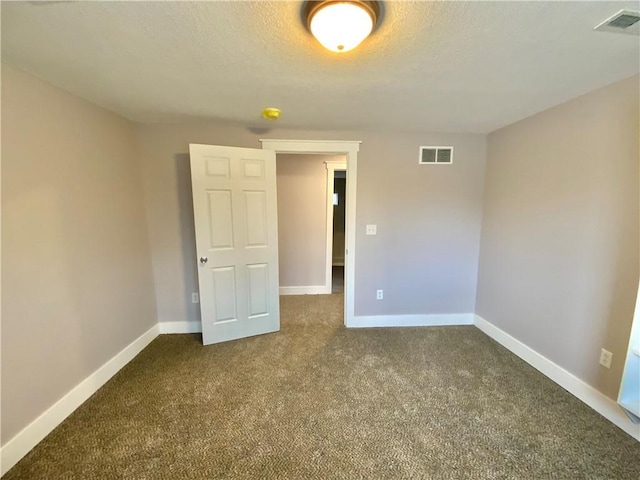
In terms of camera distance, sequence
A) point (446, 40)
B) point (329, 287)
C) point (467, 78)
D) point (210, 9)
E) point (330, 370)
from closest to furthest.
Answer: point (210, 9) → point (446, 40) → point (467, 78) → point (330, 370) → point (329, 287)

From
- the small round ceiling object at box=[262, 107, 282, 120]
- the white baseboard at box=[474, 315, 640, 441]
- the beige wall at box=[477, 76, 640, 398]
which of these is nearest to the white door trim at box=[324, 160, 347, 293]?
the small round ceiling object at box=[262, 107, 282, 120]

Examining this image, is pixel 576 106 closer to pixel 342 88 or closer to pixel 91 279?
pixel 342 88

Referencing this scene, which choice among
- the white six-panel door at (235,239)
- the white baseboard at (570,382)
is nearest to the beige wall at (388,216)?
the white six-panel door at (235,239)

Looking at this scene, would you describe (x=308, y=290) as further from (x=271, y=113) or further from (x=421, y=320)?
(x=271, y=113)

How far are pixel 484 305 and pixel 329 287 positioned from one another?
2145 mm

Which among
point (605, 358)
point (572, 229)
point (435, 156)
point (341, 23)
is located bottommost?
point (605, 358)

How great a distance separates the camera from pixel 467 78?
1.67 m

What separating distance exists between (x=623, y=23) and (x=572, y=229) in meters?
1.34

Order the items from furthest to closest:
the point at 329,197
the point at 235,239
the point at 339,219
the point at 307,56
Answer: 1. the point at 339,219
2. the point at 329,197
3. the point at 235,239
4. the point at 307,56

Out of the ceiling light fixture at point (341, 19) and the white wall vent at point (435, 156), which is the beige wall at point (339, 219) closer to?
the white wall vent at point (435, 156)

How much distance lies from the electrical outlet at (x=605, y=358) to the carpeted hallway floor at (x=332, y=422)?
35cm

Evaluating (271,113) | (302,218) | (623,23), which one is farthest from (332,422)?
(302,218)

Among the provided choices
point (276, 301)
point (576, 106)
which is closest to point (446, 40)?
point (576, 106)

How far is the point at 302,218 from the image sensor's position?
165 inches
